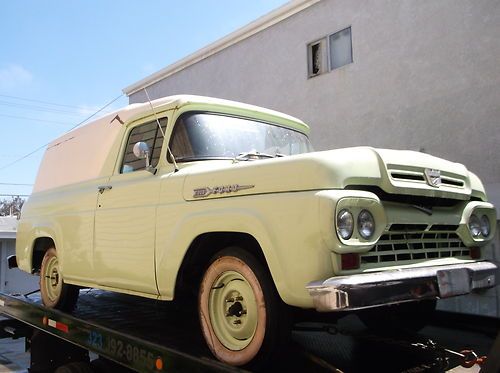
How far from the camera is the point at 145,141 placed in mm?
4199

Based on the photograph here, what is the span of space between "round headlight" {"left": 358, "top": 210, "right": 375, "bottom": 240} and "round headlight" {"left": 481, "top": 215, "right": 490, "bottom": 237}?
48.7 inches

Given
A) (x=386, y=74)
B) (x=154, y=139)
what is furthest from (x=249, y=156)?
(x=386, y=74)

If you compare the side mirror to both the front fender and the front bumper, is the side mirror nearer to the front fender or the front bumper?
the front fender

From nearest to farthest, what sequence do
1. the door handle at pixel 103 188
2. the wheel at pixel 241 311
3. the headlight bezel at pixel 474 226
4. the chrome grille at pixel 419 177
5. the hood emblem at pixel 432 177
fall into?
the wheel at pixel 241 311 → the chrome grille at pixel 419 177 → the hood emblem at pixel 432 177 → the headlight bezel at pixel 474 226 → the door handle at pixel 103 188

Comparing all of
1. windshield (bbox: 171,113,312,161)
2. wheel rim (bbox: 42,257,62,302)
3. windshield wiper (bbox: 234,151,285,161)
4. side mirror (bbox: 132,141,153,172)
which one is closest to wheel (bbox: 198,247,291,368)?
windshield wiper (bbox: 234,151,285,161)

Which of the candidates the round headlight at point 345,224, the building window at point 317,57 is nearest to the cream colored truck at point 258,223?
the round headlight at point 345,224

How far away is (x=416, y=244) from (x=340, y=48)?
8.07 metres

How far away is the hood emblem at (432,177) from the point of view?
3.07 metres

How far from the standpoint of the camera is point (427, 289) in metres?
2.73

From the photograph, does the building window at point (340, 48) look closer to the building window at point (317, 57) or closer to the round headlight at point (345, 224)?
the building window at point (317, 57)

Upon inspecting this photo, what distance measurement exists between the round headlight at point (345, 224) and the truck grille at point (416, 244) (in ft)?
0.55

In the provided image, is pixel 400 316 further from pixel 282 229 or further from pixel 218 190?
pixel 218 190

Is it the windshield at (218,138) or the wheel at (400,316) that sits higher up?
the windshield at (218,138)

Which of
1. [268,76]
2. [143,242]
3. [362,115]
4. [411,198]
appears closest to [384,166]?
[411,198]
